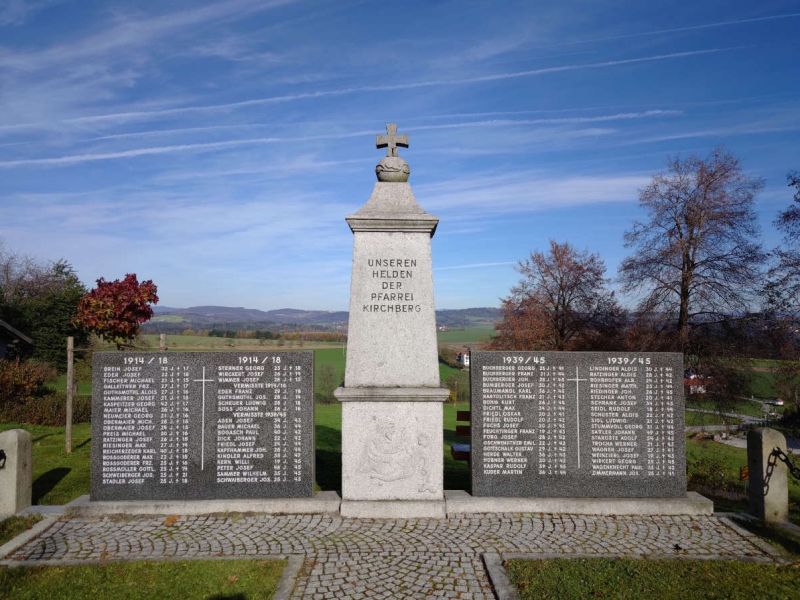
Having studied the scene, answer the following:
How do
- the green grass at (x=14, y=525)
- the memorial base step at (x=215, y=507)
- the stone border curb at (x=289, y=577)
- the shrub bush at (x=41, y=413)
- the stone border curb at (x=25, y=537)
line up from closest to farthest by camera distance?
the stone border curb at (x=289, y=577), the stone border curb at (x=25, y=537), the green grass at (x=14, y=525), the memorial base step at (x=215, y=507), the shrub bush at (x=41, y=413)

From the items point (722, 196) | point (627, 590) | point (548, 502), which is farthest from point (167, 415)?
point (722, 196)

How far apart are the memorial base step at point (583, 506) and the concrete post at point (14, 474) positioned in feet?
19.3

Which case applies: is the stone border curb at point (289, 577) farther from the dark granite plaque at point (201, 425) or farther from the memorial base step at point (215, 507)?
the dark granite plaque at point (201, 425)

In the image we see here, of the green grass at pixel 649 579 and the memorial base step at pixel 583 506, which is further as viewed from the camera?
the memorial base step at pixel 583 506

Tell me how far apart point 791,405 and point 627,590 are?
29.0 meters

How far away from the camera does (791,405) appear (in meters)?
26.4

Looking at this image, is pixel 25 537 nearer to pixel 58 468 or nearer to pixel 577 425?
pixel 58 468

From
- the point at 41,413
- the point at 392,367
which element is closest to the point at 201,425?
the point at 392,367

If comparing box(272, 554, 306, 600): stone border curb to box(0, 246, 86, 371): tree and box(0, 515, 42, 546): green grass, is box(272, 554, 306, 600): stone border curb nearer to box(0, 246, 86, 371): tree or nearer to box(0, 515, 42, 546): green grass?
box(0, 515, 42, 546): green grass

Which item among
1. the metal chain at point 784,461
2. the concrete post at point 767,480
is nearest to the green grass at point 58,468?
the concrete post at point 767,480

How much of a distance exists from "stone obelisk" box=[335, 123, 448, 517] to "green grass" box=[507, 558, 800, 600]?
6.66 feet

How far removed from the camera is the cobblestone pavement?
16.2 feet

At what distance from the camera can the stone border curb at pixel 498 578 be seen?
14.9 ft

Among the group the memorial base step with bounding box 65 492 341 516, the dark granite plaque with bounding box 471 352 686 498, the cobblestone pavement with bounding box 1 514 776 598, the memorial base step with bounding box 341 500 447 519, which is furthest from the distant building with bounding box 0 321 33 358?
the dark granite plaque with bounding box 471 352 686 498
